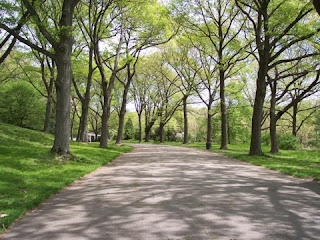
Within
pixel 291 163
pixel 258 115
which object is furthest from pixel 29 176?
pixel 258 115

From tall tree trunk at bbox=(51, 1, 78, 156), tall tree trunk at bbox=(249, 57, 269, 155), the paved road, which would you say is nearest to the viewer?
the paved road

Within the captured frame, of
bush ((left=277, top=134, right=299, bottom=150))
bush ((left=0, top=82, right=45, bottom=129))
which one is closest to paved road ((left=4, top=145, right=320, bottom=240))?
bush ((left=277, top=134, right=299, bottom=150))

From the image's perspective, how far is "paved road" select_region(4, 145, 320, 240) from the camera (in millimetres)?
3756

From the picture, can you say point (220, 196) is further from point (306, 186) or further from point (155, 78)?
point (155, 78)

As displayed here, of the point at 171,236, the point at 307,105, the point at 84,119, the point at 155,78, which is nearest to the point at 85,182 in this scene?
the point at 171,236

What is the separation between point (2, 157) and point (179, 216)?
298 inches

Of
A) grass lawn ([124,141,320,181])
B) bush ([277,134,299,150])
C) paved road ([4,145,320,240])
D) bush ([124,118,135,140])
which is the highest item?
bush ([124,118,135,140])

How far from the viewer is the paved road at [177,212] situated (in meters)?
3.76

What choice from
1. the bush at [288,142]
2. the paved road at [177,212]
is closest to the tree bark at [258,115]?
the paved road at [177,212]

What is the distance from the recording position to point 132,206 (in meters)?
5.07

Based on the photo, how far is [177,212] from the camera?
4641 mm

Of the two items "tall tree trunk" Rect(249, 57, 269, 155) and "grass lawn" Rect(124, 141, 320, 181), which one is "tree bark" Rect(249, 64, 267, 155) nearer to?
"tall tree trunk" Rect(249, 57, 269, 155)

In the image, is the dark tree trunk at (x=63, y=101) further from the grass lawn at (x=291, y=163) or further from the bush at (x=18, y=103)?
the bush at (x=18, y=103)

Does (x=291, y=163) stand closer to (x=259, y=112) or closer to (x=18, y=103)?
(x=259, y=112)
